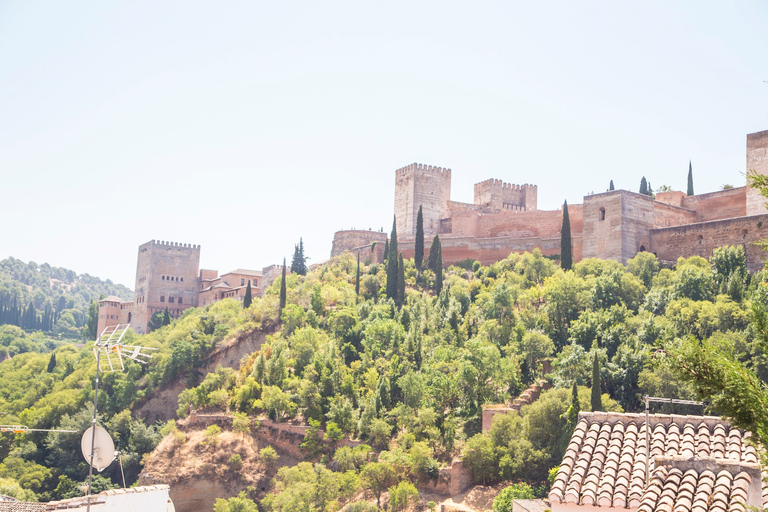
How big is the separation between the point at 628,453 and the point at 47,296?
6351 inches

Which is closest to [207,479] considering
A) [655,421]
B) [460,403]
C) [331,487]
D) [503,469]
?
[331,487]

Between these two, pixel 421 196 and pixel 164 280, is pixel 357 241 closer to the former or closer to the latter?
pixel 421 196

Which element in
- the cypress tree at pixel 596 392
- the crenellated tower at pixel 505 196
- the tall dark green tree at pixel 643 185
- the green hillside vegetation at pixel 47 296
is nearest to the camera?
the cypress tree at pixel 596 392

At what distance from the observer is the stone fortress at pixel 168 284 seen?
6562 cm

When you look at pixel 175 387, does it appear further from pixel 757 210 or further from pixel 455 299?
pixel 757 210

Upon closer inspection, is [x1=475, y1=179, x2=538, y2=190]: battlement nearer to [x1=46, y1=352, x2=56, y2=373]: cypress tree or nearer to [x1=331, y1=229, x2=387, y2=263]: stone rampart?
[x1=331, y1=229, x2=387, y2=263]: stone rampart

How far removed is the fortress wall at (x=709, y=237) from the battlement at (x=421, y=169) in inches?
716

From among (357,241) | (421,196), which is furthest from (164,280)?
(421,196)

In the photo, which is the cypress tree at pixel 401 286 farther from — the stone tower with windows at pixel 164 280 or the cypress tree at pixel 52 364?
the stone tower with windows at pixel 164 280

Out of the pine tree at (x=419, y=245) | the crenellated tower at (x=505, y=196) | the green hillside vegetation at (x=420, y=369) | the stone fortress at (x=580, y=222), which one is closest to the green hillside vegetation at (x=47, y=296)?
the green hillside vegetation at (x=420, y=369)

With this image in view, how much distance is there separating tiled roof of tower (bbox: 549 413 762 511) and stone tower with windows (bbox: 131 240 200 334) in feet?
184

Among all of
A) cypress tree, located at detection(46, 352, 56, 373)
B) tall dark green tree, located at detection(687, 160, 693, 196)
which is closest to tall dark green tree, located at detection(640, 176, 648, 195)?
tall dark green tree, located at detection(687, 160, 693, 196)

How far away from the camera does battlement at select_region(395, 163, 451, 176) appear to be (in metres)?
55.5

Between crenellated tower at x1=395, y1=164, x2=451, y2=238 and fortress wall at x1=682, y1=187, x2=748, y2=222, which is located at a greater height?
crenellated tower at x1=395, y1=164, x2=451, y2=238
